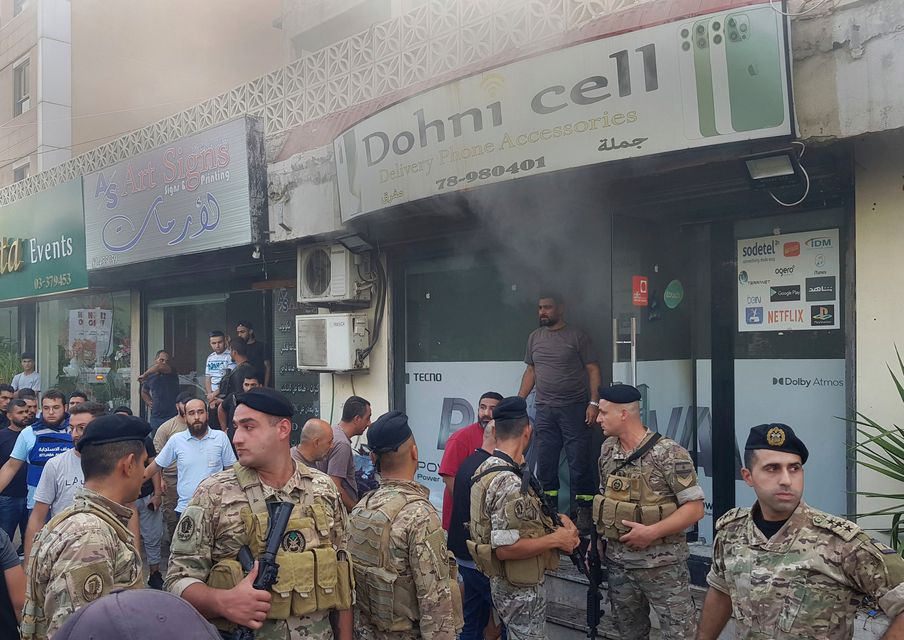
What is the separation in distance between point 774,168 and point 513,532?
107 inches

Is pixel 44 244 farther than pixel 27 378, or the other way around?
pixel 27 378

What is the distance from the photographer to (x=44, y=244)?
11148 mm

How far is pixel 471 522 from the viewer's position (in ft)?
11.7

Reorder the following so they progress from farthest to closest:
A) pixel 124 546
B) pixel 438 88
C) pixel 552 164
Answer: pixel 438 88 < pixel 552 164 < pixel 124 546

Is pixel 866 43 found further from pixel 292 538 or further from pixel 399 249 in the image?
pixel 399 249

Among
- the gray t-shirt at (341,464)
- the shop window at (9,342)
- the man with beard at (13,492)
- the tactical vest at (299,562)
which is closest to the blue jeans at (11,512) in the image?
the man with beard at (13,492)

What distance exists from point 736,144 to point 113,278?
9.69 m

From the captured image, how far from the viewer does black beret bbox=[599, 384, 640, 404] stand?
3805mm

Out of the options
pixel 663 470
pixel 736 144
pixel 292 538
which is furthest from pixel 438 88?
pixel 292 538

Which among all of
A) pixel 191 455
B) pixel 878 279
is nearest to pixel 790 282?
pixel 878 279

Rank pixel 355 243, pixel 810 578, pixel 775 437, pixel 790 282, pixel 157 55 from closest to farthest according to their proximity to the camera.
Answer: pixel 810 578 → pixel 775 437 → pixel 790 282 → pixel 355 243 → pixel 157 55

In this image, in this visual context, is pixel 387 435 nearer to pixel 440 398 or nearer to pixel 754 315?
pixel 754 315

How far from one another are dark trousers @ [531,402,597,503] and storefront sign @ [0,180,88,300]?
7767 millimetres

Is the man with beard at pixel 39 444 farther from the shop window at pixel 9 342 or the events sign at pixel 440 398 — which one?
the shop window at pixel 9 342
